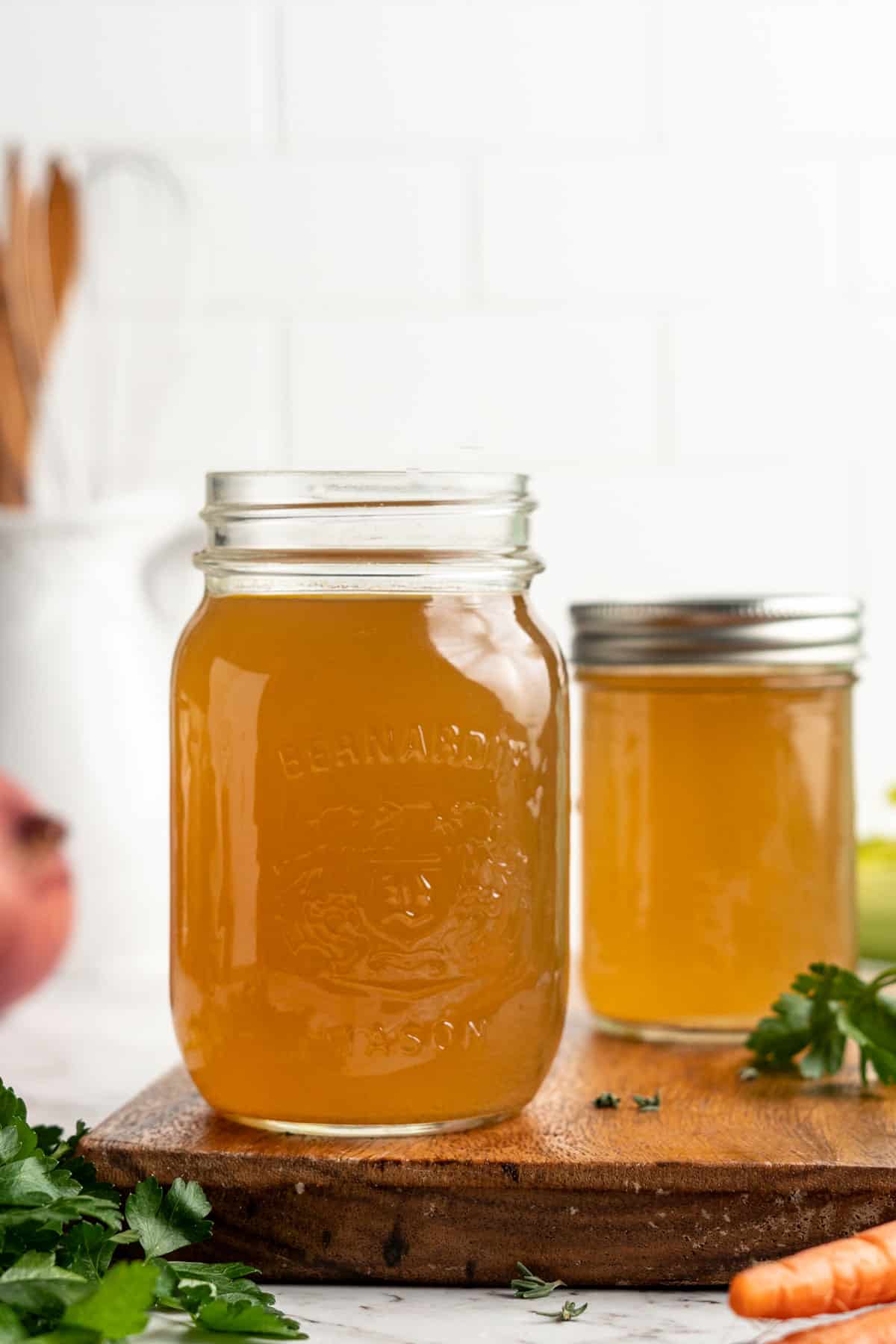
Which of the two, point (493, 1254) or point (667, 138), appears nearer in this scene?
point (493, 1254)

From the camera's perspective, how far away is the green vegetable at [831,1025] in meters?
0.99

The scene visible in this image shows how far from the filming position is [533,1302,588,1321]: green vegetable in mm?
787

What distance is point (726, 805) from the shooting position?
42.6 inches

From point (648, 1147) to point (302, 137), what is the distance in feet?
4.33

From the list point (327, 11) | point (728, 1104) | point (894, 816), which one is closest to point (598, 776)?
point (728, 1104)

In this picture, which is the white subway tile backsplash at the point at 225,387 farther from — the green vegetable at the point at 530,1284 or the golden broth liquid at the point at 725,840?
the green vegetable at the point at 530,1284

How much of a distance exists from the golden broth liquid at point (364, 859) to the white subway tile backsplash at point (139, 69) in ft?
3.72

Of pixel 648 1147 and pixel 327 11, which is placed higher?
pixel 327 11

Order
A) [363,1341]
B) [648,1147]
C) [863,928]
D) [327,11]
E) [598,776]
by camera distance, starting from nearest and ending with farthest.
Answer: [363,1341] → [648,1147] → [598,776] → [863,928] → [327,11]

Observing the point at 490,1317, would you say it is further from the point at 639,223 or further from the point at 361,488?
the point at 639,223

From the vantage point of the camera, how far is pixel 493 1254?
84cm

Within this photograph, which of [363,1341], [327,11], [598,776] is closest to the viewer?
[363,1341]

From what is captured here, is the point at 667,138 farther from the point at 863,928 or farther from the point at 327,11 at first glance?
the point at 863,928

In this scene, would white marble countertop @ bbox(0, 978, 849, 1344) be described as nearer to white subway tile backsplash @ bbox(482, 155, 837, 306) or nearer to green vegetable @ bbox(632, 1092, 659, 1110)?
green vegetable @ bbox(632, 1092, 659, 1110)
